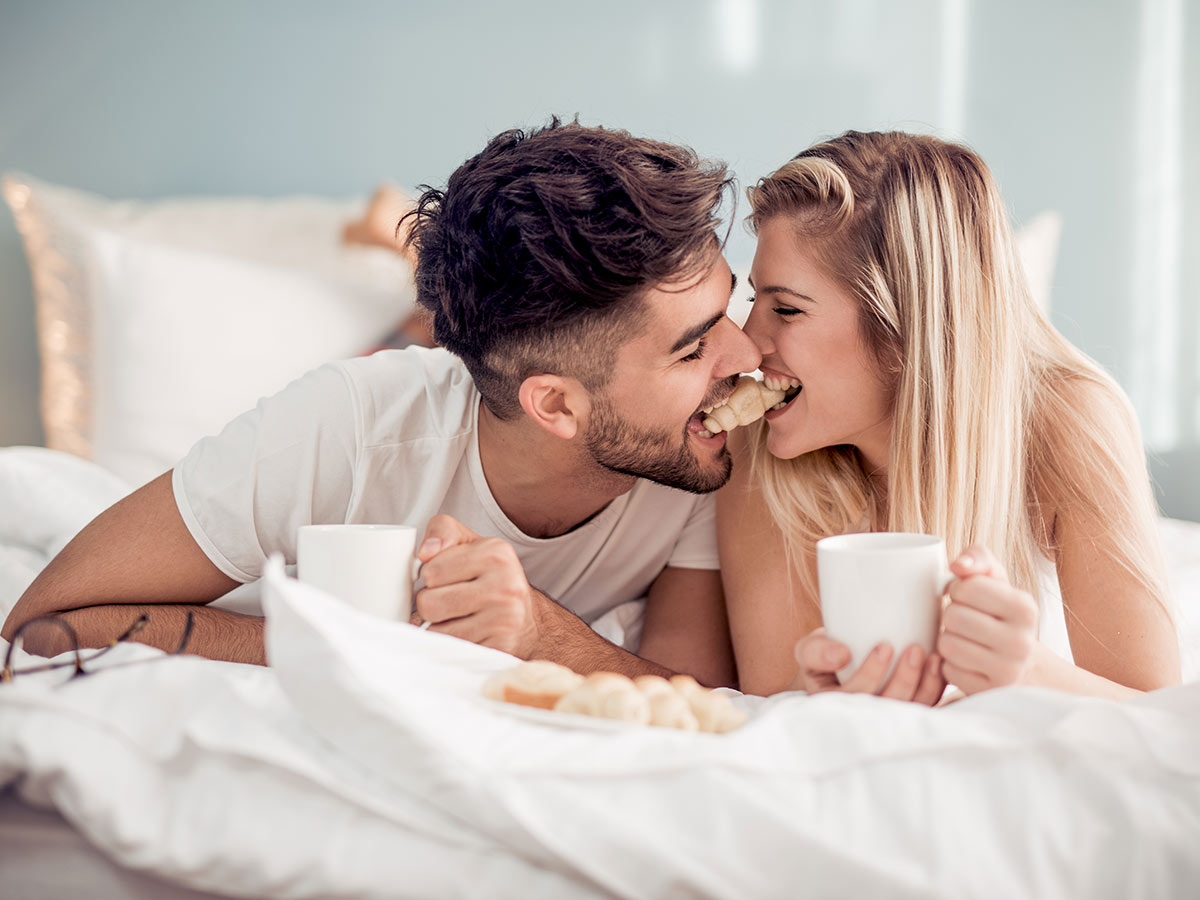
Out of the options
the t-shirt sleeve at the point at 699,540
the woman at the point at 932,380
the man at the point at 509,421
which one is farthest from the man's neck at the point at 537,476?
the woman at the point at 932,380

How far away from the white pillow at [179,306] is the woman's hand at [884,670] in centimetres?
149

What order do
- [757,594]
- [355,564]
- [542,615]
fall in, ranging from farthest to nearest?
[757,594], [542,615], [355,564]

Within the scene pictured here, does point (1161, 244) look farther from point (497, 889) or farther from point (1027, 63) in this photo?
point (497, 889)

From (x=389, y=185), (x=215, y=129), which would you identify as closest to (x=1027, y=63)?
(x=389, y=185)

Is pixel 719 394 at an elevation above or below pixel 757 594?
above

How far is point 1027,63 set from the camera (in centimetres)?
256

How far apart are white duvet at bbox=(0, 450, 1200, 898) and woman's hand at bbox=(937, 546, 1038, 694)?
0.29 ft

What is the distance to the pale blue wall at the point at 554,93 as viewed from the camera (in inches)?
93.0

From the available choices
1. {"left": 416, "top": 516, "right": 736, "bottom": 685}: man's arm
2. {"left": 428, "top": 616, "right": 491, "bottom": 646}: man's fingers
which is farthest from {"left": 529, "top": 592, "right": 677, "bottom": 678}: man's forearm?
{"left": 428, "top": 616, "right": 491, "bottom": 646}: man's fingers

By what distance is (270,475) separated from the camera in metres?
1.24

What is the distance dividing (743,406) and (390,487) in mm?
505

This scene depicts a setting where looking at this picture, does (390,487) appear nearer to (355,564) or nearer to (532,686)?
(355,564)

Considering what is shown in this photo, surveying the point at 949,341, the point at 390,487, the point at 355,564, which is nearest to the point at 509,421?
the point at 390,487

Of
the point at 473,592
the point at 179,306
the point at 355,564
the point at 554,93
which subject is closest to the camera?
the point at 355,564
